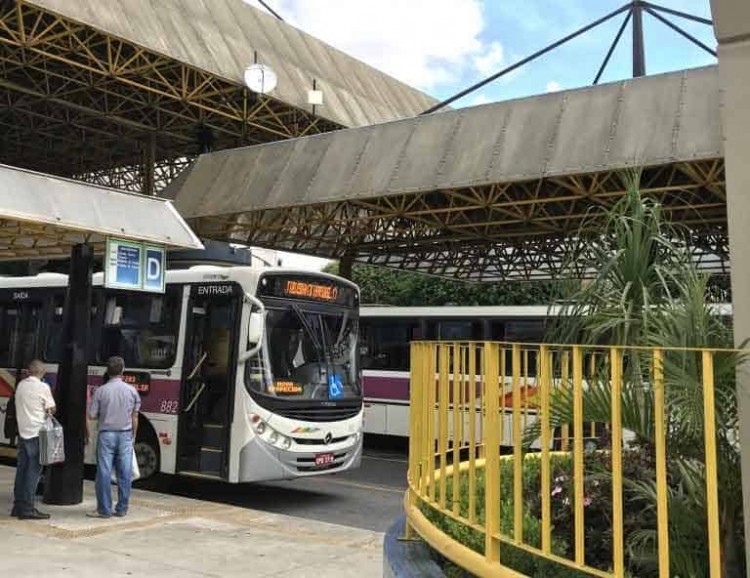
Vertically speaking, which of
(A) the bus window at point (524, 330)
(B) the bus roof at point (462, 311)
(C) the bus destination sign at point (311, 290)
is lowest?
(A) the bus window at point (524, 330)

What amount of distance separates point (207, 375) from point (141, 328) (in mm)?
1537

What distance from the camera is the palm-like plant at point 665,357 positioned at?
3.52 metres

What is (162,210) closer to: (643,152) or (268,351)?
(268,351)

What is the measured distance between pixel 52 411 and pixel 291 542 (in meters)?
2.96

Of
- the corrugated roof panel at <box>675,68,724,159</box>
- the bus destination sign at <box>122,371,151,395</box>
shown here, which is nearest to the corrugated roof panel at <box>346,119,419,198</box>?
the corrugated roof panel at <box>675,68,724,159</box>

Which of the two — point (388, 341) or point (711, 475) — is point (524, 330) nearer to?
point (388, 341)

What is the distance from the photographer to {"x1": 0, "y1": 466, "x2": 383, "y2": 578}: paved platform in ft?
22.3

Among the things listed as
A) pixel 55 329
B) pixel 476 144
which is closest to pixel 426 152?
pixel 476 144

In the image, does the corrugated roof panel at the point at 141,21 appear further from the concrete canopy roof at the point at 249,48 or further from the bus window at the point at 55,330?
the bus window at the point at 55,330

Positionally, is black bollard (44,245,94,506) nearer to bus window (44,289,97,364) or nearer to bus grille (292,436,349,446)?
A: bus grille (292,436,349,446)

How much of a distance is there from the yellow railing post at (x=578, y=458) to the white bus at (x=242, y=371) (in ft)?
22.8

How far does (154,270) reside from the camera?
913 centimetres

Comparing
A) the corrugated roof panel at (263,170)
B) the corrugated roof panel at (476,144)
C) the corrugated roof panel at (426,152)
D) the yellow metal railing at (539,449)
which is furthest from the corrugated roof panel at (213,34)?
the yellow metal railing at (539,449)

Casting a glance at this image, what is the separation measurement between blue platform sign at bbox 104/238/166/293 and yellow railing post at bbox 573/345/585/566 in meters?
6.33
